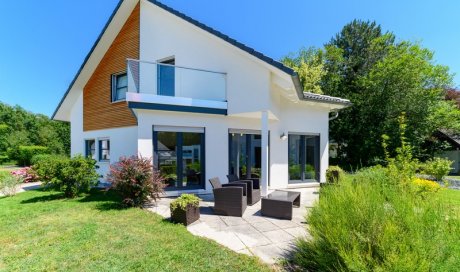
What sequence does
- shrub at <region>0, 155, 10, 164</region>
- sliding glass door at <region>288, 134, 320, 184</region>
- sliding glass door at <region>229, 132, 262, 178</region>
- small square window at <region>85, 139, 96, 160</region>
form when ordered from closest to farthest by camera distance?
sliding glass door at <region>229, 132, 262, 178</region> < sliding glass door at <region>288, 134, 320, 184</region> < small square window at <region>85, 139, 96, 160</region> < shrub at <region>0, 155, 10, 164</region>

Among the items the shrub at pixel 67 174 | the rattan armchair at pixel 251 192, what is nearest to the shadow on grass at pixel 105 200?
the shrub at pixel 67 174

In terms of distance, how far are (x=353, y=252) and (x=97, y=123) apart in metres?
14.5

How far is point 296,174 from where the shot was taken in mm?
12602

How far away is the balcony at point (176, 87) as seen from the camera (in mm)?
9453

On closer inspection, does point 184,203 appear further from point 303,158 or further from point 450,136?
point 450,136

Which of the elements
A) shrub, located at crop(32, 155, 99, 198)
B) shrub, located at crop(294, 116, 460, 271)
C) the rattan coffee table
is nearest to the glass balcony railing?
shrub, located at crop(32, 155, 99, 198)

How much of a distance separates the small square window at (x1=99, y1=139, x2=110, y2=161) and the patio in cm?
711

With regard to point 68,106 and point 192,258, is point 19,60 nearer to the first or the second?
point 68,106

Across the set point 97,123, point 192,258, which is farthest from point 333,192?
point 97,123

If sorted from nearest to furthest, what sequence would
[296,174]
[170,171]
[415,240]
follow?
[415,240] → [170,171] → [296,174]

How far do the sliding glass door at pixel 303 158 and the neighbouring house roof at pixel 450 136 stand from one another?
16891 millimetres

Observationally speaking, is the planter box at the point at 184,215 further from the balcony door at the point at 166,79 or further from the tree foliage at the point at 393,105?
the tree foliage at the point at 393,105

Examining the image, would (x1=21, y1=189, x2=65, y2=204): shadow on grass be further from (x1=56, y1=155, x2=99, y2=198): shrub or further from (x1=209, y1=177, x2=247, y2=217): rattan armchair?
(x1=209, y1=177, x2=247, y2=217): rattan armchair

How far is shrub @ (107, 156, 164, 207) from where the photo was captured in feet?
25.5
